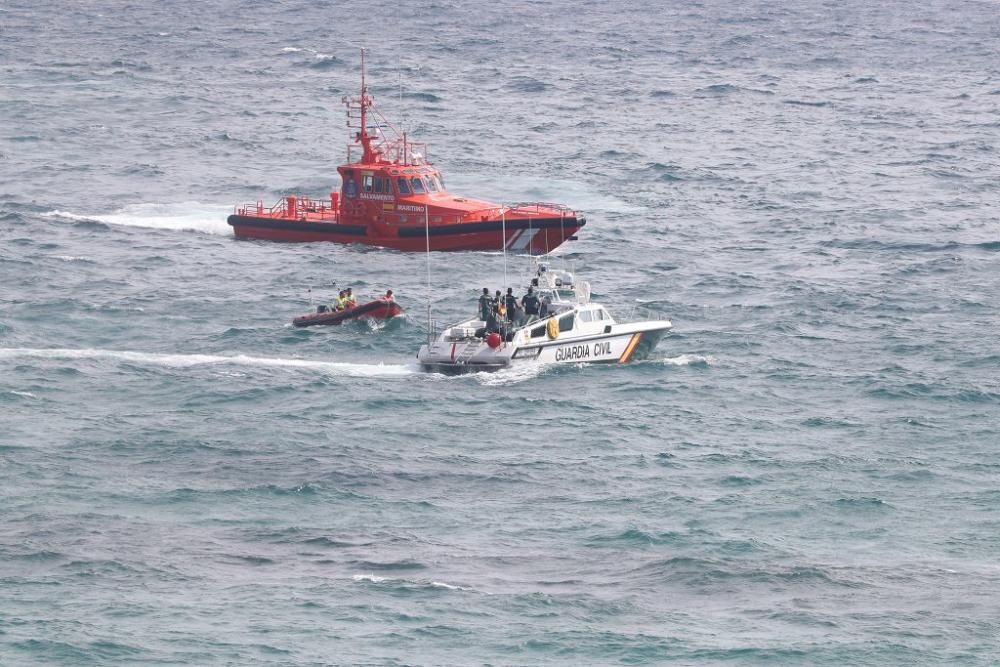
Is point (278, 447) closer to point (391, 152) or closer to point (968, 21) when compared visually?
point (391, 152)

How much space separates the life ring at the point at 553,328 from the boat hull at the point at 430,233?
1426 centimetres

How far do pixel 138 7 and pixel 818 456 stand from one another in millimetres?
128218

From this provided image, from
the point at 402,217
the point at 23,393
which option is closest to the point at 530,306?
the point at 23,393

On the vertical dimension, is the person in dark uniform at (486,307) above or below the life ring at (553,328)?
above

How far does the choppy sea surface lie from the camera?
112 ft

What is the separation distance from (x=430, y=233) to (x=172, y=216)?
1321 cm

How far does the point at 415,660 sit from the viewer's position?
3244cm

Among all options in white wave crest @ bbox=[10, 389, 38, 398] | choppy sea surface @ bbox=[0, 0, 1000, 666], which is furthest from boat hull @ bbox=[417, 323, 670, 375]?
white wave crest @ bbox=[10, 389, 38, 398]

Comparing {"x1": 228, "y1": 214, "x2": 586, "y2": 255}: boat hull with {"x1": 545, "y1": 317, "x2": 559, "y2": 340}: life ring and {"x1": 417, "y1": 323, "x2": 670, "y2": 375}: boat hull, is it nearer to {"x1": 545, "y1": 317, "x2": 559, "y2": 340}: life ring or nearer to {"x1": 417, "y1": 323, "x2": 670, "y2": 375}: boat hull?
{"x1": 417, "y1": 323, "x2": 670, "y2": 375}: boat hull

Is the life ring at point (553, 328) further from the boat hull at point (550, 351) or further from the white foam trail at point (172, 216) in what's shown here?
the white foam trail at point (172, 216)

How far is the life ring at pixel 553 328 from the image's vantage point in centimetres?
4978

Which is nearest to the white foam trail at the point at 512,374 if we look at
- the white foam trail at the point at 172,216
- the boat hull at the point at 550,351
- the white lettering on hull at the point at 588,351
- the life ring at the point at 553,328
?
the boat hull at the point at 550,351

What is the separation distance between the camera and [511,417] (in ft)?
151

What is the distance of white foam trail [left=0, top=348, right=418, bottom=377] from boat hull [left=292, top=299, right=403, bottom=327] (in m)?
3.48
